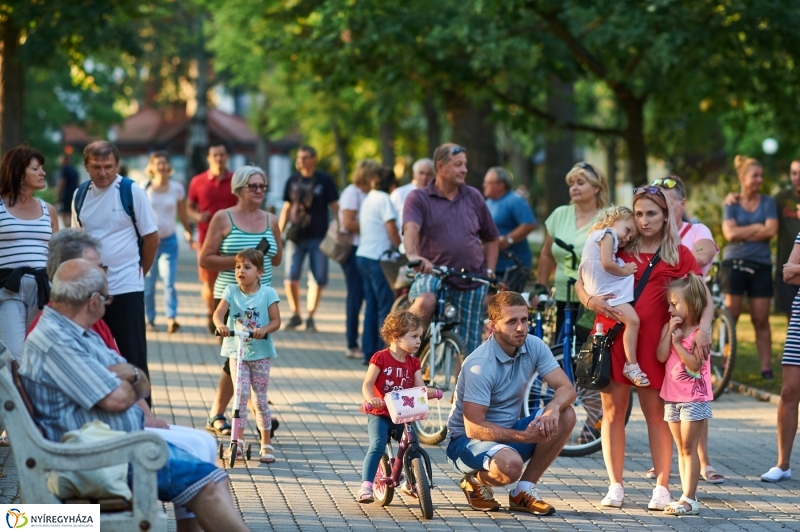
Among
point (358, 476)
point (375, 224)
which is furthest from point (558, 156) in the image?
point (358, 476)

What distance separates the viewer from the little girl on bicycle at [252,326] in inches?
321

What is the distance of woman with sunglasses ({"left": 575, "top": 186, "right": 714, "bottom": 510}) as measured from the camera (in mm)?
6984

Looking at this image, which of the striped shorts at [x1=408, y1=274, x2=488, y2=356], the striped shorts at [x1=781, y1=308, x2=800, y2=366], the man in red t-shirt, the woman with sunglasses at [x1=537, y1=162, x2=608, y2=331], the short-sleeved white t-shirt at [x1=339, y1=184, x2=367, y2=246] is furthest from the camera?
the man in red t-shirt

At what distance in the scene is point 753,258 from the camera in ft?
40.3

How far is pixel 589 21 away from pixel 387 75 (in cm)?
338

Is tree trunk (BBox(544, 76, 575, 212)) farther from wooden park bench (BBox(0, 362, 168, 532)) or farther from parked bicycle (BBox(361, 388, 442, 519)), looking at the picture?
wooden park bench (BBox(0, 362, 168, 532))

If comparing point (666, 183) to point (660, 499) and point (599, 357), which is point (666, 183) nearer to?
point (599, 357)

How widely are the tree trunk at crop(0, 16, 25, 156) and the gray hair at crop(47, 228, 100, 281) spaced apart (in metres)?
18.1

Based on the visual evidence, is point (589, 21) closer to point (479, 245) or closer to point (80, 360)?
point (479, 245)

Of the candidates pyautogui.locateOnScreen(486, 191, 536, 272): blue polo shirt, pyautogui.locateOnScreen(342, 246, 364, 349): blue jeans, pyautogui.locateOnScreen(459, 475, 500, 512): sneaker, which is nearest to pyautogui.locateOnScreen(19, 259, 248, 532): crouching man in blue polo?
pyautogui.locateOnScreen(459, 475, 500, 512): sneaker

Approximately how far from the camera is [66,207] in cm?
2781

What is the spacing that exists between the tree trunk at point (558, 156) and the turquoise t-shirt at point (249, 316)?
56.8ft

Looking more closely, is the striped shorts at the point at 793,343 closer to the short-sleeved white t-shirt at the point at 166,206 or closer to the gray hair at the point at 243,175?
the gray hair at the point at 243,175

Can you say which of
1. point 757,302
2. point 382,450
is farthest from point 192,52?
point 382,450
